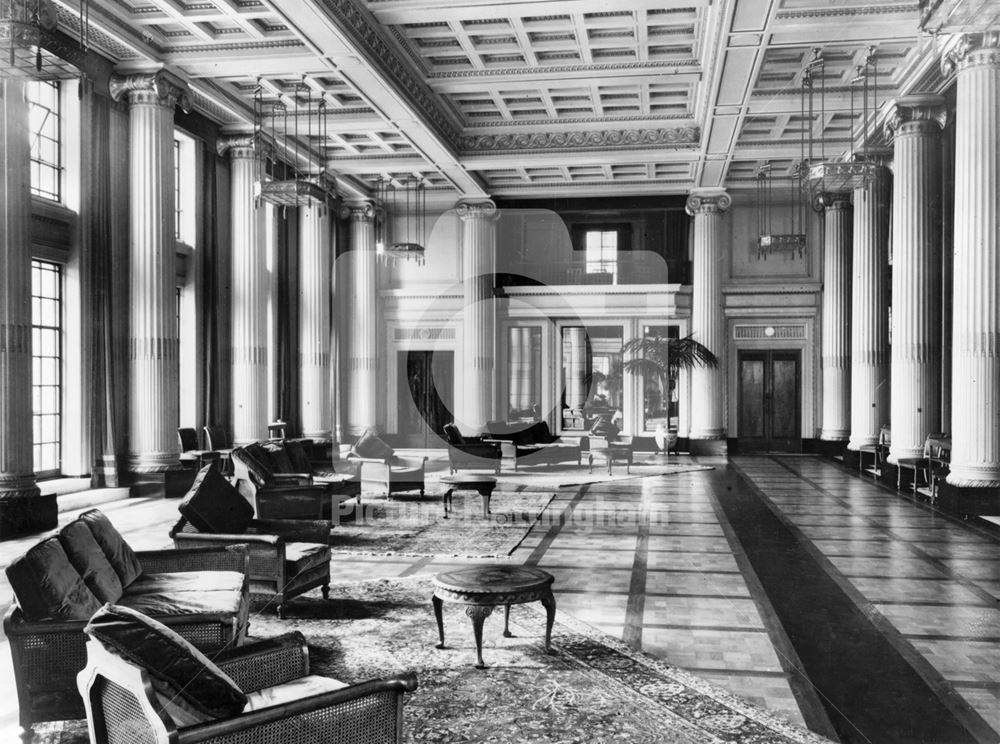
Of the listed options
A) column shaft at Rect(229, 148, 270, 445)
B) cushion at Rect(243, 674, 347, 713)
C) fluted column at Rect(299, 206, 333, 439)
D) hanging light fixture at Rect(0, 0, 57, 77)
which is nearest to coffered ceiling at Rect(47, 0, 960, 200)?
column shaft at Rect(229, 148, 270, 445)

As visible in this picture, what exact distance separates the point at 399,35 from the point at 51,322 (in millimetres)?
5229

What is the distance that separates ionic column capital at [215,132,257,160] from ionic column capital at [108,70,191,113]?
93.5 inches

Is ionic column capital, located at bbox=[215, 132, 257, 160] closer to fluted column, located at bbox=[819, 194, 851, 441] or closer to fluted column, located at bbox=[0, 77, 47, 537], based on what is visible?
fluted column, located at bbox=[0, 77, 47, 537]

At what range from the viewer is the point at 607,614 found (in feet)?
17.5

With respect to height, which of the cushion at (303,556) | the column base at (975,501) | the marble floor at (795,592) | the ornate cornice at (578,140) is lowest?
Answer: the marble floor at (795,592)

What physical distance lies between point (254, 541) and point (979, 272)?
25.5 feet

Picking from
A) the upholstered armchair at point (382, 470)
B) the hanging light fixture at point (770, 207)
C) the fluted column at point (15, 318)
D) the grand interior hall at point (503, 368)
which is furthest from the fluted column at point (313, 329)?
the hanging light fixture at point (770, 207)

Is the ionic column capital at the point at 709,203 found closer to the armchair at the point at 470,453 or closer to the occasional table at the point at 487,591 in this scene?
the armchair at the point at 470,453

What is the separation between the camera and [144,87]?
1018 cm

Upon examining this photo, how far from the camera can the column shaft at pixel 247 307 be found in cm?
1269

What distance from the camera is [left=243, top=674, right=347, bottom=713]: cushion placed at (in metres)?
2.91

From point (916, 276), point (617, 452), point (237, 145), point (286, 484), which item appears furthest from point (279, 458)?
point (916, 276)

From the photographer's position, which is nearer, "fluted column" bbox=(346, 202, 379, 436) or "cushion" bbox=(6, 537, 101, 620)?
"cushion" bbox=(6, 537, 101, 620)

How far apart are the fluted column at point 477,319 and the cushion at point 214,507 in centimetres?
1175
